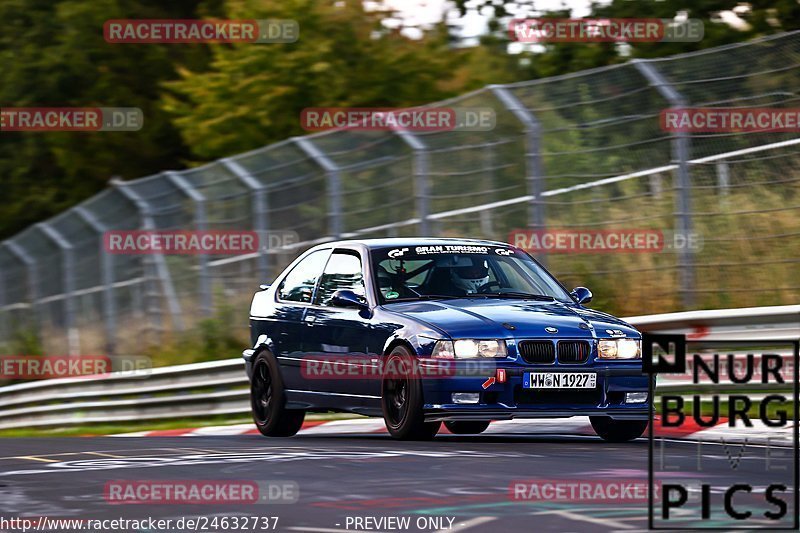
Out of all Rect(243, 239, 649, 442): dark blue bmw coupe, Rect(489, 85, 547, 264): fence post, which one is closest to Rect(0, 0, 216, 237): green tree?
Rect(489, 85, 547, 264): fence post

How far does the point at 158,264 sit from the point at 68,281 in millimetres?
2960

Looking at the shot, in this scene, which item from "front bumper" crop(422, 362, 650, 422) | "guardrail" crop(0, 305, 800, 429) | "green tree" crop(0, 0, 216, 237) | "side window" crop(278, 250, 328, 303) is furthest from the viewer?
"green tree" crop(0, 0, 216, 237)

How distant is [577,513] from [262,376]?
22.2ft

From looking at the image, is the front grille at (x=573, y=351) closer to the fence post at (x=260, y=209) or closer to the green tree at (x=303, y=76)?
the fence post at (x=260, y=209)

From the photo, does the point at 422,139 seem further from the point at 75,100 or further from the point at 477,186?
Answer: the point at 75,100

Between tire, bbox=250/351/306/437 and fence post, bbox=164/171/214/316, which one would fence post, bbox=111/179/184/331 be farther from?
tire, bbox=250/351/306/437

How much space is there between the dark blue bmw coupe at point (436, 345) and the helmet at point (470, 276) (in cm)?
1

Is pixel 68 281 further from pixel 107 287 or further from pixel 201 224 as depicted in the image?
pixel 201 224

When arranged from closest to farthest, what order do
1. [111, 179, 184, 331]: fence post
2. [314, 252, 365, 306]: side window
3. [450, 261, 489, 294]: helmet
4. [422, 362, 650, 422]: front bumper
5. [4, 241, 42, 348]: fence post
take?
[422, 362, 650, 422]: front bumper
[450, 261, 489, 294]: helmet
[314, 252, 365, 306]: side window
[111, 179, 184, 331]: fence post
[4, 241, 42, 348]: fence post

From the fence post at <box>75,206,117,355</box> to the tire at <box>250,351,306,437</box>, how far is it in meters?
10.6

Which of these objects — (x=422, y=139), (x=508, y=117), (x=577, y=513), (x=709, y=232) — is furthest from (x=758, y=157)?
(x=577, y=513)

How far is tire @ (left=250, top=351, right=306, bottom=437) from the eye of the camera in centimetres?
1331

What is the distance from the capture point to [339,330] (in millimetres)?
12367

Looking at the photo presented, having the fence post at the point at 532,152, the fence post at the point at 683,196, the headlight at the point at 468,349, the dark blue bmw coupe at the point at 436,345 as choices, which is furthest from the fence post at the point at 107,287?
the headlight at the point at 468,349
